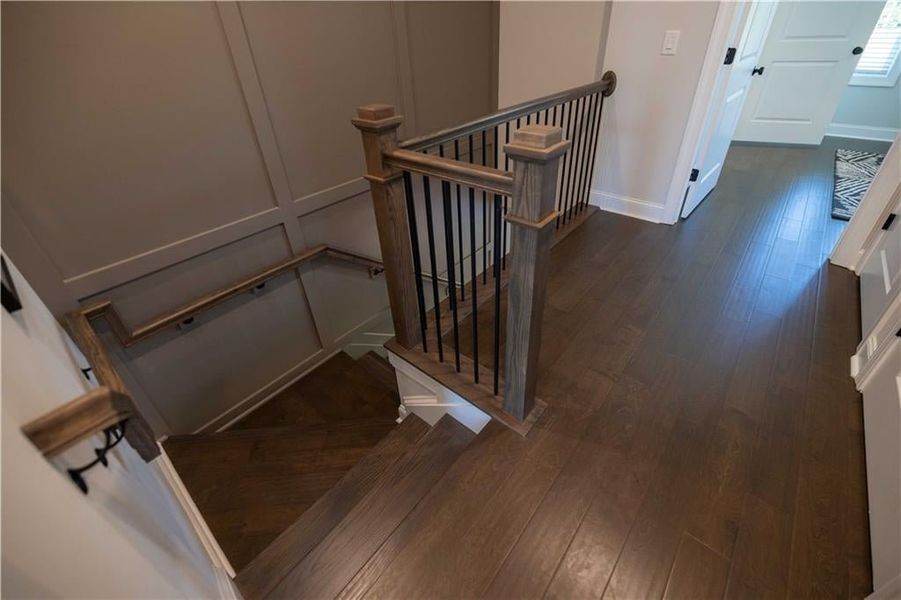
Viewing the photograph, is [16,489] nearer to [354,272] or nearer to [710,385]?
[710,385]

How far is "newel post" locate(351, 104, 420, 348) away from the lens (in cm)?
125

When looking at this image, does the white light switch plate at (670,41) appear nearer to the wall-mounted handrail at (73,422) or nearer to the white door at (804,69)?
the white door at (804,69)

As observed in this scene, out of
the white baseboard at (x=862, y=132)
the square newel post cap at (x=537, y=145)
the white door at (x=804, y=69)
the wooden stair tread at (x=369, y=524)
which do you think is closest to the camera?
the square newel post cap at (x=537, y=145)

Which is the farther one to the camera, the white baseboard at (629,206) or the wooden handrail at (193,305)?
the white baseboard at (629,206)

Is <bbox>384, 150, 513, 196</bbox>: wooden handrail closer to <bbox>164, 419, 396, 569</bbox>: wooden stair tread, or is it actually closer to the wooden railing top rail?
the wooden railing top rail

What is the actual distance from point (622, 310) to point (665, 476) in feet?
2.90

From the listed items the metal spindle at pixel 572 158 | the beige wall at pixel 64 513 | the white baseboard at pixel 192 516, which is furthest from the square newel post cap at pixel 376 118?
the metal spindle at pixel 572 158

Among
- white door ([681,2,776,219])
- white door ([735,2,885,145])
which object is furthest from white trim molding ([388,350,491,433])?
white door ([735,2,885,145])

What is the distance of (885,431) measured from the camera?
1209mm

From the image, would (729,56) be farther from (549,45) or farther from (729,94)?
(549,45)

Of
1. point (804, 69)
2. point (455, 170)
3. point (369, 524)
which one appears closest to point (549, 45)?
point (455, 170)

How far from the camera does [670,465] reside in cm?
134

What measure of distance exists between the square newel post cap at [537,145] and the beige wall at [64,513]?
38.0 inches

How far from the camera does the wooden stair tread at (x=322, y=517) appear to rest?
1.26m
